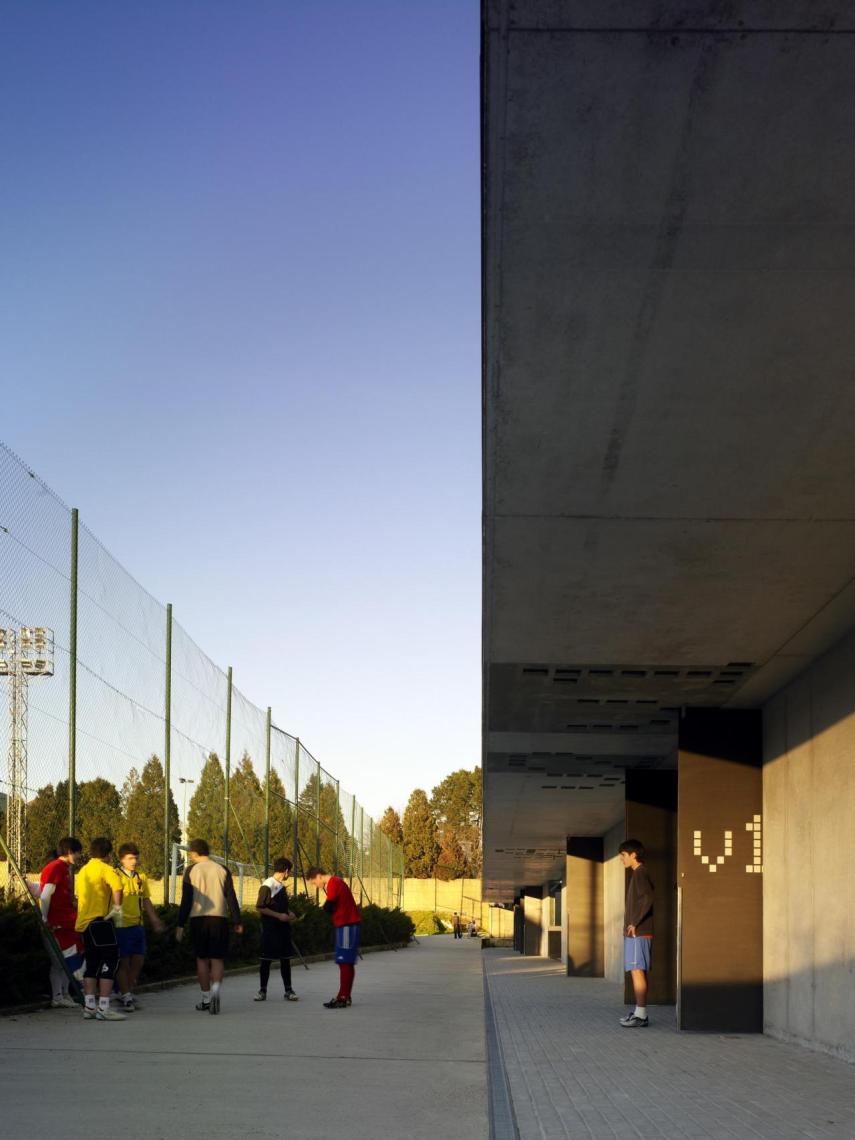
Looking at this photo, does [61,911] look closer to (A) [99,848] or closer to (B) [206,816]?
(A) [99,848]

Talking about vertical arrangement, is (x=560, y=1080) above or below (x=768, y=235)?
below

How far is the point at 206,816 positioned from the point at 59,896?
790cm

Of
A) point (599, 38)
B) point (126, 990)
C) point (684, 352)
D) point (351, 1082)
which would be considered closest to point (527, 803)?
point (126, 990)

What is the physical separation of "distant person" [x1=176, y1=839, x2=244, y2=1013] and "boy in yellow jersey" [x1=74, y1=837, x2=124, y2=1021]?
31.1 inches

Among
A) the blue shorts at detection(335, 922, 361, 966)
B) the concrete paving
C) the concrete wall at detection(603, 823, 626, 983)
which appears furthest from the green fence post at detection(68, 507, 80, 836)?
the concrete wall at detection(603, 823, 626, 983)

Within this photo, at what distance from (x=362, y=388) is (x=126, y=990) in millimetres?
5795

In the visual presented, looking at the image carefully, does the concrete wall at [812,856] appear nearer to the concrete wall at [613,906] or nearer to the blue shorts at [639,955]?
the blue shorts at [639,955]

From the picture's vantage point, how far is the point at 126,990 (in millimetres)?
12406

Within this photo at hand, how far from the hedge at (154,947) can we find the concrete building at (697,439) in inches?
173

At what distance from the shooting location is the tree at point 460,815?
428 feet

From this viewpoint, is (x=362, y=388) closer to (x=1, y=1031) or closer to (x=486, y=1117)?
(x=1, y=1031)

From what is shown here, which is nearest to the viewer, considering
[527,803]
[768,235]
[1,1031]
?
[768,235]

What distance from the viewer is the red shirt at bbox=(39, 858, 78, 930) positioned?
1176 cm

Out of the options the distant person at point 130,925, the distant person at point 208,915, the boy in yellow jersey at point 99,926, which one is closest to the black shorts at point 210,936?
the distant person at point 208,915
